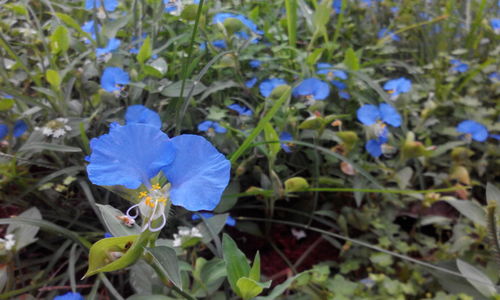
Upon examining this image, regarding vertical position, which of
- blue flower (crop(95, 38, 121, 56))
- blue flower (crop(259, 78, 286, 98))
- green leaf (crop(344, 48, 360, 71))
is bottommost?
blue flower (crop(259, 78, 286, 98))

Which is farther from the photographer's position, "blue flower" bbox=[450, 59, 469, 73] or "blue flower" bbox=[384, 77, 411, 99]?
"blue flower" bbox=[450, 59, 469, 73]

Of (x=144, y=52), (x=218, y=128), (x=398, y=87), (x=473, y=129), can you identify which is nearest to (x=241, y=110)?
(x=218, y=128)

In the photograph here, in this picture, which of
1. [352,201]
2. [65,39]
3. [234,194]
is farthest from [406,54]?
[65,39]

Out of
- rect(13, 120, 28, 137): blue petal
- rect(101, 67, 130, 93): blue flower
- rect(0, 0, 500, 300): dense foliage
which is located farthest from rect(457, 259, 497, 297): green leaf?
rect(13, 120, 28, 137): blue petal

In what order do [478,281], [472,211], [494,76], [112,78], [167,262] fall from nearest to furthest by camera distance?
[167,262]
[478,281]
[472,211]
[112,78]
[494,76]

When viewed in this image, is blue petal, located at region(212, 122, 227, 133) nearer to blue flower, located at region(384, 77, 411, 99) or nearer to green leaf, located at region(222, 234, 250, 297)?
green leaf, located at region(222, 234, 250, 297)

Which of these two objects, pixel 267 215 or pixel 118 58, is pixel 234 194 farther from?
pixel 118 58

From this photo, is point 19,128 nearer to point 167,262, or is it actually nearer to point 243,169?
point 243,169
